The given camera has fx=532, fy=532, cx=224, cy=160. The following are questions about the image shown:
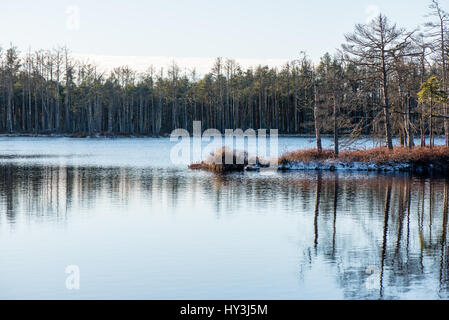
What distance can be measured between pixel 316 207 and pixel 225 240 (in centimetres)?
646

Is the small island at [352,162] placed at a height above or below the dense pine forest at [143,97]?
below

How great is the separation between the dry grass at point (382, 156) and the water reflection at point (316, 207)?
172 inches

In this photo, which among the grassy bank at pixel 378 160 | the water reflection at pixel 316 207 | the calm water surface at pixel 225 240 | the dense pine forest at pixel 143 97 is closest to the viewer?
the calm water surface at pixel 225 240

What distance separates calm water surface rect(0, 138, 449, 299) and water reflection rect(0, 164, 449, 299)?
4 cm

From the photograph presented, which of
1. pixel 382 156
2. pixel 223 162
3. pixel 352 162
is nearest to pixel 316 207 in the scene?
pixel 223 162

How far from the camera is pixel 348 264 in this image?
1210 cm

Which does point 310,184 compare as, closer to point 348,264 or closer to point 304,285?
point 348,264

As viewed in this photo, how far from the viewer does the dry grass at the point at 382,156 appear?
3628 centimetres

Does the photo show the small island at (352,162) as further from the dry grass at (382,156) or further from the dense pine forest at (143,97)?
the dense pine forest at (143,97)

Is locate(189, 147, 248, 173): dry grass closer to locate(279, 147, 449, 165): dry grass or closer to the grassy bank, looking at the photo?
the grassy bank

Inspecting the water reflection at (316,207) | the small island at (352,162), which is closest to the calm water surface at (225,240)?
the water reflection at (316,207)

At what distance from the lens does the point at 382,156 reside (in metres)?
36.9

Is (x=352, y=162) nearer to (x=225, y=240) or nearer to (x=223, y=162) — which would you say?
(x=223, y=162)
